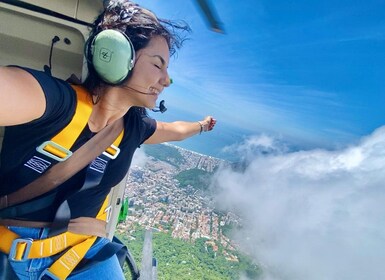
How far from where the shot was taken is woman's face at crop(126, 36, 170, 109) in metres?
0.90

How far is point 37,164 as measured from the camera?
2.62ft

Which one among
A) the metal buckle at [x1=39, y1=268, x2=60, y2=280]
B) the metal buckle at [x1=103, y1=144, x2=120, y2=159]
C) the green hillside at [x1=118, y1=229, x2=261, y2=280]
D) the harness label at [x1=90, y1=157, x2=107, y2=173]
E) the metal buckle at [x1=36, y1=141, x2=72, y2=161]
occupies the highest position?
the metal buckle at [x1=103, y1=144, x2=120, y2=159]

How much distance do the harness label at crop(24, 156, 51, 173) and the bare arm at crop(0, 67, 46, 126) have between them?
18 cm

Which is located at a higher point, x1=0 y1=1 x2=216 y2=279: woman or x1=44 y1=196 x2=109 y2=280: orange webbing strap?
x1=0 y1=1 x2=216 y2=279: woman

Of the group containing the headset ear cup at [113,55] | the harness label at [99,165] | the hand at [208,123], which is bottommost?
the harness label at [99,165]

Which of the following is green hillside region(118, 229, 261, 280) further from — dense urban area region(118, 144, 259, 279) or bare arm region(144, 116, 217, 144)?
bare arm region(144, 116, 217, 144)

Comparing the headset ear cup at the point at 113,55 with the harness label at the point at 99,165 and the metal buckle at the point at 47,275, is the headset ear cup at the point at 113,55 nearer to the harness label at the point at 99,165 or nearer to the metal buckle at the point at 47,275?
the harness label at the point at 99,165

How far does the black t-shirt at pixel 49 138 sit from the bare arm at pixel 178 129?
183mm

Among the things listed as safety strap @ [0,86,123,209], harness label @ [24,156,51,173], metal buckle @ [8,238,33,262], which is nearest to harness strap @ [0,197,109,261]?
metal buckle @ [8,238,33,262]

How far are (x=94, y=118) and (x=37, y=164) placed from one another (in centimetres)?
21

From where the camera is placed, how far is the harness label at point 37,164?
79 centimetres

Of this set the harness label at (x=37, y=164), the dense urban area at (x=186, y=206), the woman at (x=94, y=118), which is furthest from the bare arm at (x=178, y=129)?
the dense urban area at (x=186, y=206)

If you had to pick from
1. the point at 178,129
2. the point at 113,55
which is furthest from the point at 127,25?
the point at 178,129

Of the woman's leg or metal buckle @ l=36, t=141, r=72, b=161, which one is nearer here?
A: metal buckle @ l=36, t=141, r=72, b=161
